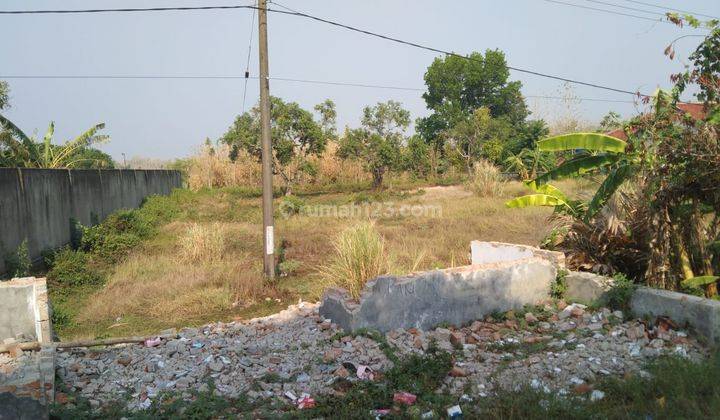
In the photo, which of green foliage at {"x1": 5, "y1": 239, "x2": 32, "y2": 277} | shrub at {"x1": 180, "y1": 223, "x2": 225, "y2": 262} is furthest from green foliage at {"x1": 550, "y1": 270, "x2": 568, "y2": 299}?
green foliage at {"x1": 5, "y1": 239, "x2": 32, "y2": 277}

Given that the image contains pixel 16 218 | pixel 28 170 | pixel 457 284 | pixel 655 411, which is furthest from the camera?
pixel 28 170

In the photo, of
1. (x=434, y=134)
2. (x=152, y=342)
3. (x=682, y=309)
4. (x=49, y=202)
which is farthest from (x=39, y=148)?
(x=434, y=134)

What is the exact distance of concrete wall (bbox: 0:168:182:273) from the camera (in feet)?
31.6

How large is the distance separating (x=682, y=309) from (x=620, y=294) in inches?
28.5

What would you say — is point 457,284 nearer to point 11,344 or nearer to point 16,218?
point 11,344

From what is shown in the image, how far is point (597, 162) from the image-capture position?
7.13 m

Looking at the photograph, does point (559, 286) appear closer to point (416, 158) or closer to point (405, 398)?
point (405, 398)

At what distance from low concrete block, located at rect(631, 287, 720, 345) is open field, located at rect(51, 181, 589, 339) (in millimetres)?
2833

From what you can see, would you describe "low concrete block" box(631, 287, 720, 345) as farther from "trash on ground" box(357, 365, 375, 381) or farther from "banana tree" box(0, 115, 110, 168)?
"banana tree" box(0, 115, 110, 168)

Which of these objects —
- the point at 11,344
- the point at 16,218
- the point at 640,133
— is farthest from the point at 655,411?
the point at 16,218

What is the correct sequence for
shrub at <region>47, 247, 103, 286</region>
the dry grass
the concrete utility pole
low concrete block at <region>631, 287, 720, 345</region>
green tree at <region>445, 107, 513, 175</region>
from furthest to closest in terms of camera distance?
1. green tree at <region>445, 107, 513, 175</region>
2. the dry grass
3. the concrete utility pole
4. shrub at <region>47, 247, 103, 286</region>
5. low concrete block at <region>631, 287, 720, 345</region>

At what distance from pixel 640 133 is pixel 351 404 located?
4.68 meters

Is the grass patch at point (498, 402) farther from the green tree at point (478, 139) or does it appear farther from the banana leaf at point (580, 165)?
the green tree at point (478, 139)

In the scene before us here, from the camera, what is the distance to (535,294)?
266 inches
